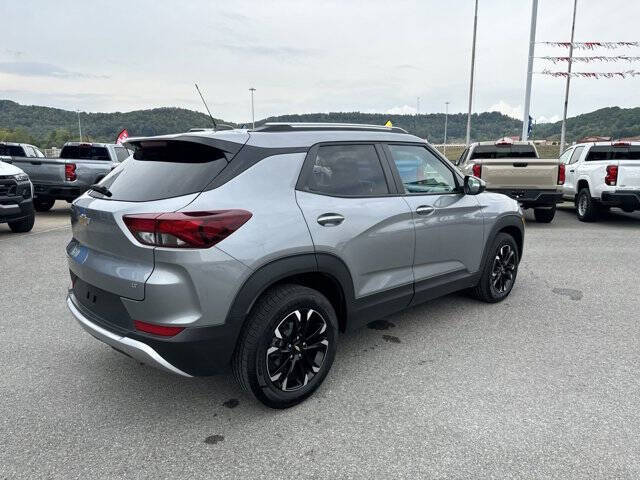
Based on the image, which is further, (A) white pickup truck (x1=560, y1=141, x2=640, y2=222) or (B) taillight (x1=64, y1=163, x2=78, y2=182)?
(B) taillight (x1=64, y1=163, x2=78, y2=182)

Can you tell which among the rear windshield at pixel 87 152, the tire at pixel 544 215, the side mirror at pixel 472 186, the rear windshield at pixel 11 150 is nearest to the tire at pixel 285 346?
the side mirror at pixel 472 186

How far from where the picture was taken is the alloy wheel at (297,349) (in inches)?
112

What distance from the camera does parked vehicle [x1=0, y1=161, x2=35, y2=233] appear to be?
793 cm

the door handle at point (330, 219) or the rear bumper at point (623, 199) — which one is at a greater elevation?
the door handle at point (330, 219)

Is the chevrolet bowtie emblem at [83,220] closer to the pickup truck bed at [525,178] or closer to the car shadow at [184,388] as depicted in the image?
the car shadow at [184,388]

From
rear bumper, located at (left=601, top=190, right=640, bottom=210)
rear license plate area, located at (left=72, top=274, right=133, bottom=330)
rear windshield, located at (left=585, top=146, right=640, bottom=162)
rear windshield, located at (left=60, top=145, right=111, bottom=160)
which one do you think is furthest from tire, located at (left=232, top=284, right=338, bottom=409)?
rear windshield, located at (left=60, top=145, right=111, bottom=160)

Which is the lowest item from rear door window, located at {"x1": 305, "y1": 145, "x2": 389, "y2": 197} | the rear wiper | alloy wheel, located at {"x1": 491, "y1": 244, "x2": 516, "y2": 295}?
alloy wheel, located at {"x1": 491, "y1": 244, "x2": 516, "y2": 295}

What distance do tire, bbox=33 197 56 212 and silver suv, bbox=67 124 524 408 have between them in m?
10.5

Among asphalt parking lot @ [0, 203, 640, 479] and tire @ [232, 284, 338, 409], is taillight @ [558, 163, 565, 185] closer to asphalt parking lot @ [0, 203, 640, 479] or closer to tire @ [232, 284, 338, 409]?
asphalt parking lot @ [0, 203, 640, 479]

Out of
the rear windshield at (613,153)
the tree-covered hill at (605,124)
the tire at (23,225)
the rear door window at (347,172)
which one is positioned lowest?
the tire at (23,225)

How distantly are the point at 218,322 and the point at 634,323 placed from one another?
3895 mm

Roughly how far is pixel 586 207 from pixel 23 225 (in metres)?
11.6

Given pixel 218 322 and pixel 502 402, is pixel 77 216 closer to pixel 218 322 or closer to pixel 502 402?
pixel 218 322

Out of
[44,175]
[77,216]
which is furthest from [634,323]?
[44,175]
